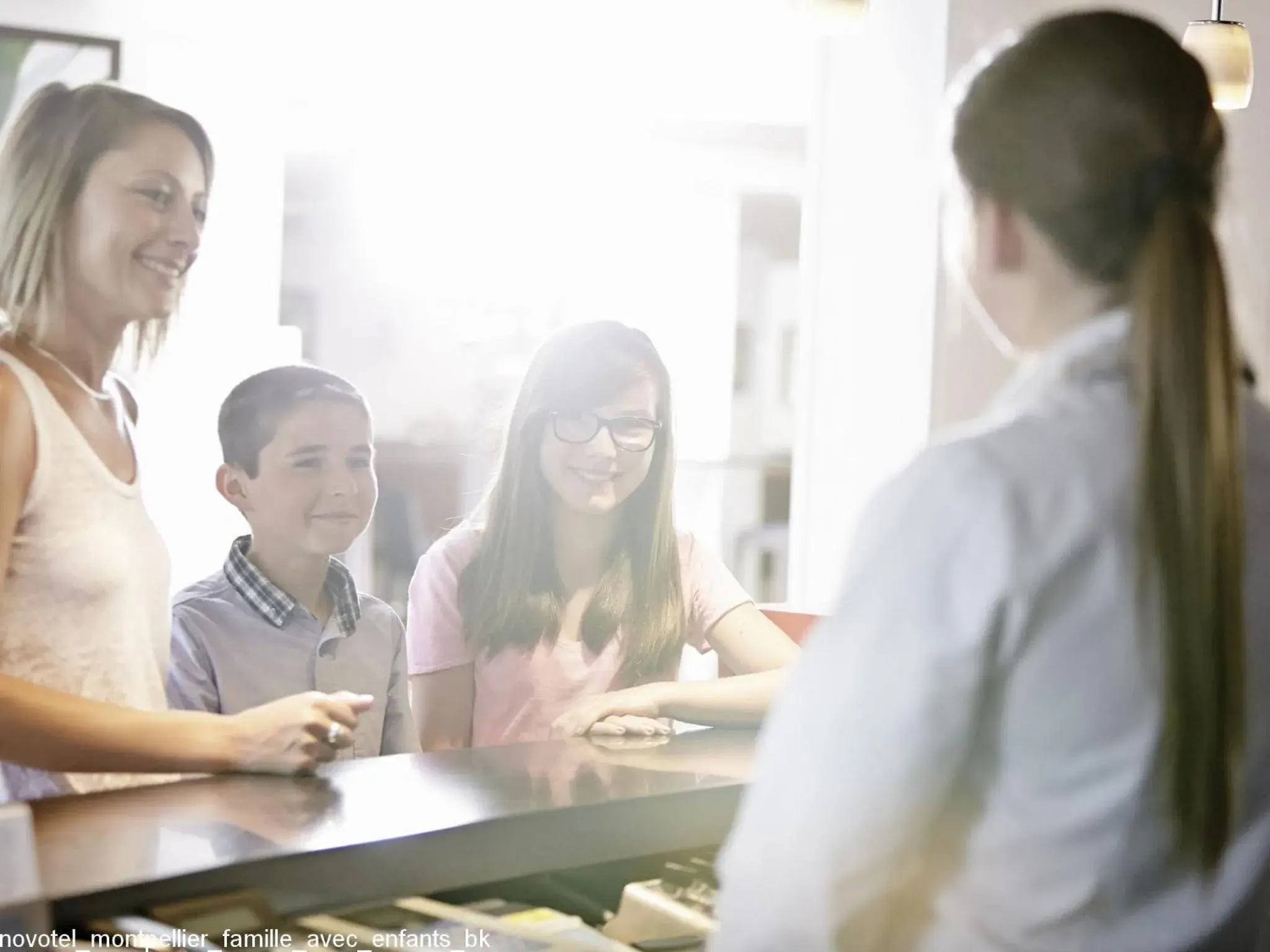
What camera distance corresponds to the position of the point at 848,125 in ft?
11.5

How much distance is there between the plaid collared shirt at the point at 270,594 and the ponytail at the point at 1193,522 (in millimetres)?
1442

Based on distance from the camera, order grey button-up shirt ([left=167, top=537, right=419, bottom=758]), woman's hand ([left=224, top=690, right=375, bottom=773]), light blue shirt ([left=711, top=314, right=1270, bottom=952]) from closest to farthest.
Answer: light blue shirt ([left=711, top=314, right=1270, bottom=952])
woman's hand ([left=224, top=690, right=375, bottom=773])
grey button-up shirt ([left=167, top=537, right=419, bottom=758])

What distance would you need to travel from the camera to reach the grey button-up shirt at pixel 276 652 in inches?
75.7

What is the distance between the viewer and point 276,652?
1.99 m

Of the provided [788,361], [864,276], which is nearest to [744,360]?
[788,361]

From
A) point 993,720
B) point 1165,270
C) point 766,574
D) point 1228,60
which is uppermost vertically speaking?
point 1228,60

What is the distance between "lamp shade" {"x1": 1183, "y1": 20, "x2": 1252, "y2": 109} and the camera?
2.10 meters

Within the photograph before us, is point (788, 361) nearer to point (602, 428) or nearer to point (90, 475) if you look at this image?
point (602, 428)

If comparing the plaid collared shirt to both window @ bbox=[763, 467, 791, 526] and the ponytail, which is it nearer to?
the ponytail

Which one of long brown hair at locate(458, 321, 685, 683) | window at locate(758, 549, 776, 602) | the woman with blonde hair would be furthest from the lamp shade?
window at locate(758, 549, 776, 602)

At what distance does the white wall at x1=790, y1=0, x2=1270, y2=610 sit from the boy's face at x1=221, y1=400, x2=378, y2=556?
1.56 metres

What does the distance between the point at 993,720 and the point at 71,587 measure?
938mm

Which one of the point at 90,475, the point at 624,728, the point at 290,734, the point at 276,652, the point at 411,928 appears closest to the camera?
the point at 411,928

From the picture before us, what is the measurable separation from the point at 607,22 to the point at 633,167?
0.45 m
